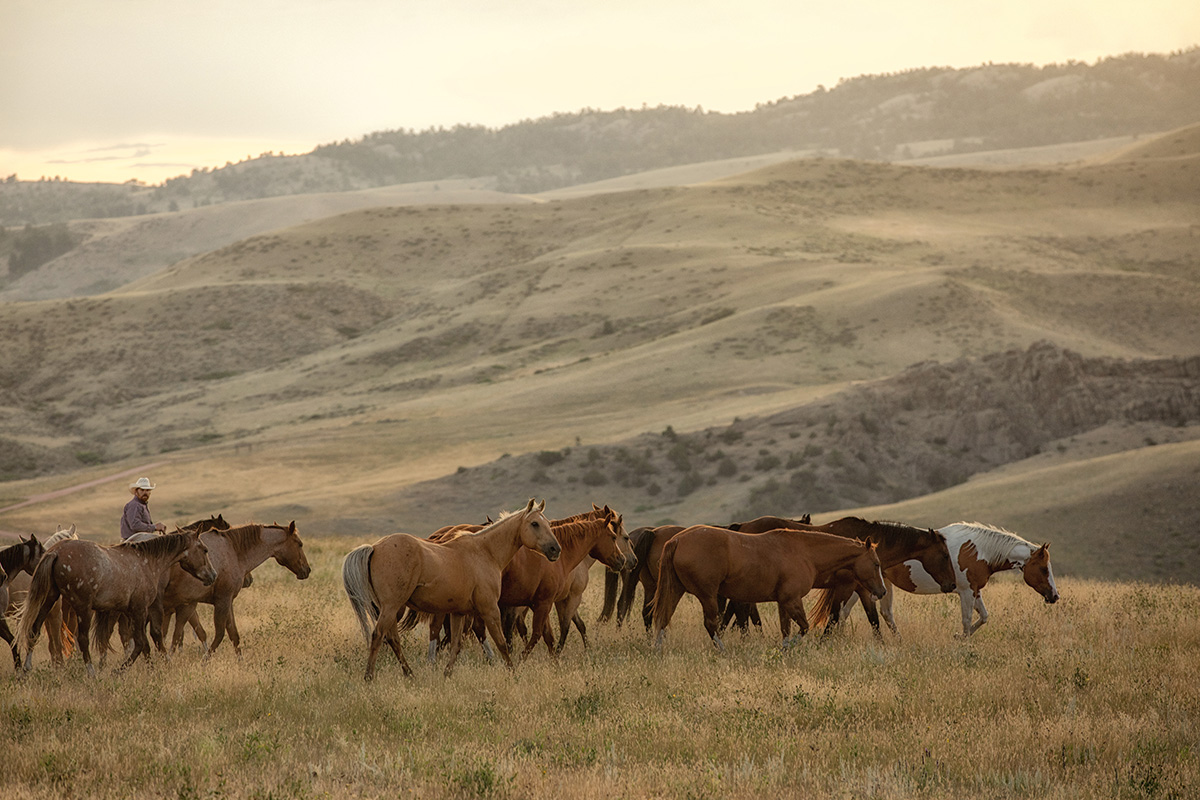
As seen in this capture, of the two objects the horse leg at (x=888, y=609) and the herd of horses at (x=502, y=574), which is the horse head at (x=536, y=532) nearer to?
the herd of horses at (x=502, y=574)

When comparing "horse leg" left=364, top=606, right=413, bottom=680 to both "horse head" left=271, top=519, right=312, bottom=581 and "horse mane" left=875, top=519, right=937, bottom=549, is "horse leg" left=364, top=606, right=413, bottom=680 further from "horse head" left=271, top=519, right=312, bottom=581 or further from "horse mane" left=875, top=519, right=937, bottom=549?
"horse mane" left=875, top=519, right=937, bottom=549

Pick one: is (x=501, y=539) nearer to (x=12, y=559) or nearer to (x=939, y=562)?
(x=12, y=559)

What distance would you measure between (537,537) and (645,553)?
321 centimetres

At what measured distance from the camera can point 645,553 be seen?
15.1 m

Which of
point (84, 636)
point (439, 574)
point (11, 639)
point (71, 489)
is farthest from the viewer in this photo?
point (71, 489)

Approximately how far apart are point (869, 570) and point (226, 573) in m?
7.63

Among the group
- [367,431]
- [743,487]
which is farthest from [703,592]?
[367,431]

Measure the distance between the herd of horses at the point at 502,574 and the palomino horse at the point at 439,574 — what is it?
0.02 metres

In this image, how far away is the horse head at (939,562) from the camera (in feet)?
46.9

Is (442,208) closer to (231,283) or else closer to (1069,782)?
(231,283)

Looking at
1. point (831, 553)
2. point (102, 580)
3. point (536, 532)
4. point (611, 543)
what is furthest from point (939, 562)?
point (102, 580)

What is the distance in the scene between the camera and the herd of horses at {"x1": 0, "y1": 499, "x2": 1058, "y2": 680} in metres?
11.7

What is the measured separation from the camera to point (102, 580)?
11648 mm

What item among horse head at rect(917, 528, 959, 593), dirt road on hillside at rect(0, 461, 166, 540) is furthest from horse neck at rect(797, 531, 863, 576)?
dirt road on hillside at rect(0, 461, 166, 540)
